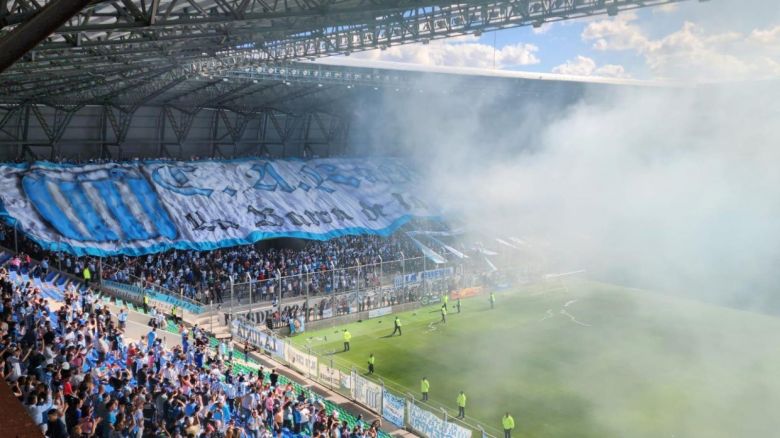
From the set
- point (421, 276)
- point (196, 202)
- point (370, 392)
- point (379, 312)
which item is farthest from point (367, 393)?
point (196, 202)

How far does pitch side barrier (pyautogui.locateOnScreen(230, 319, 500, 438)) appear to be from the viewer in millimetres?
16578

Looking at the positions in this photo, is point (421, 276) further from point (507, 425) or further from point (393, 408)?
point (507, 425)

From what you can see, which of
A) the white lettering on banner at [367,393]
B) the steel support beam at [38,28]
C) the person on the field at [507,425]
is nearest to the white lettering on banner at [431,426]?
the white lettering on banner at [367,393]

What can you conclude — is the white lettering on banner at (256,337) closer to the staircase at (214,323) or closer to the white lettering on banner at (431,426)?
the staircase at (214,323)

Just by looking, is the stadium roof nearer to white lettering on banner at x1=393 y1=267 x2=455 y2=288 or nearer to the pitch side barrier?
the pitch side barrier

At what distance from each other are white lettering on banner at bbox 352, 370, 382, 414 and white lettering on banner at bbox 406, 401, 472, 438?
112cm

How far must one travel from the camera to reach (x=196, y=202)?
3016 centimetres

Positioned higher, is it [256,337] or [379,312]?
[256,337]

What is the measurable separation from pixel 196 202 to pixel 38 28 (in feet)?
82.4

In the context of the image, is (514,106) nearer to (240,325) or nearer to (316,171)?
(316,171)

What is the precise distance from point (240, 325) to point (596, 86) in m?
28.6

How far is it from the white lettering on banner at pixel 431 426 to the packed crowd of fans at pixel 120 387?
1879 millimetres

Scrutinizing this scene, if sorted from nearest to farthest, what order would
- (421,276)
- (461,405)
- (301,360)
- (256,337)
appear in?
(461,405) → (301,360) → (256,337) → (421,276)

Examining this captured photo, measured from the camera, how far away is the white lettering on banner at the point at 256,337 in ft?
72.7
